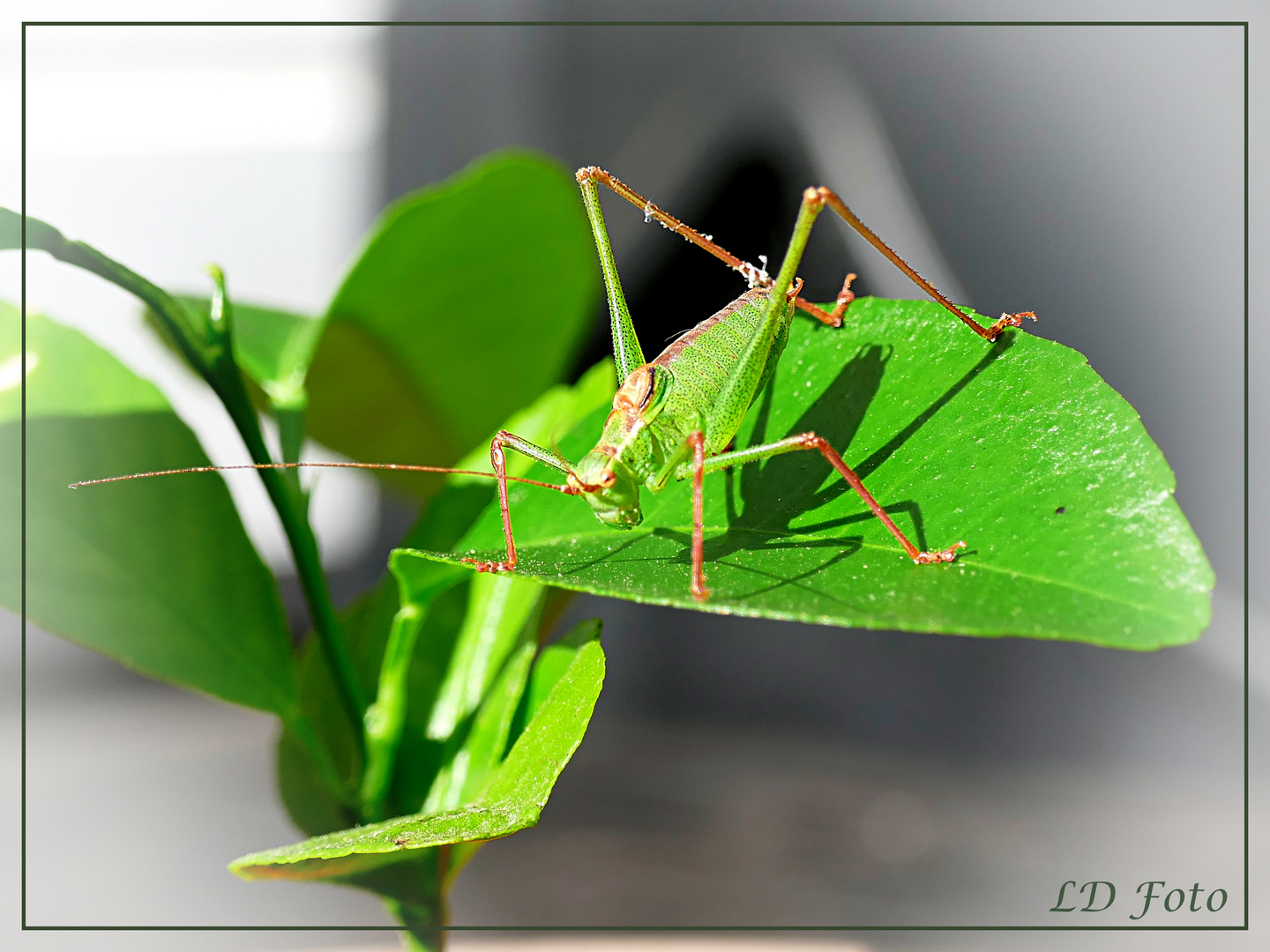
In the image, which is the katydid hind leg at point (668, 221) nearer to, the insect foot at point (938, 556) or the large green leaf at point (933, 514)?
the large green leaf at point (933, 514)

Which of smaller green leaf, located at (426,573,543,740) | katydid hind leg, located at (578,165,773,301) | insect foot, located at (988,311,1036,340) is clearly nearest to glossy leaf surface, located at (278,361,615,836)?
smaller green leaf, located at (426,573,543,740)

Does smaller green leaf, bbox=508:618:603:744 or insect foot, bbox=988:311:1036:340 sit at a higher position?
insect foot, bbox=988:311:1036:340

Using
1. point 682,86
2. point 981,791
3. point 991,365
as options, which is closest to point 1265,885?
point 981,791

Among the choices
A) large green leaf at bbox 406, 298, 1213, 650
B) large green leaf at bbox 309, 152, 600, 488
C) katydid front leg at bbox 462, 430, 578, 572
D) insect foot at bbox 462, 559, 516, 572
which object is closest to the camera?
large green leaf at bbox 406, 298, 1213, 650

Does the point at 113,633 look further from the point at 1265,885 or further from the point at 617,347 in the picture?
the point at 1265,885

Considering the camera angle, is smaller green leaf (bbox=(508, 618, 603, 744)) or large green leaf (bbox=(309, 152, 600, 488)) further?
large green leaf (bbox=(309, 152, 600, 488))

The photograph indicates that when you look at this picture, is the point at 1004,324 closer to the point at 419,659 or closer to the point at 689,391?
the point at 689,391

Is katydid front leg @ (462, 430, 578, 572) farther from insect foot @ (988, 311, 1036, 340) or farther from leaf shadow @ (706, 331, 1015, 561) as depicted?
A: insect foot @ (988, 311, 1036, 340)

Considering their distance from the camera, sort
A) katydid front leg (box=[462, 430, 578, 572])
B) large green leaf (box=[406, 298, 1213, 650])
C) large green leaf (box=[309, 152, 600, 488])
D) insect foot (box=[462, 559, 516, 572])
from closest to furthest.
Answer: large green leaf (box=[406, 298, 1213, 650]), insect foot (box=[462, 559, 516, 572]), katydid front leg (box=[462, 430, 578, 572]), large green leaf (box=[309, 152, 600, 488])
